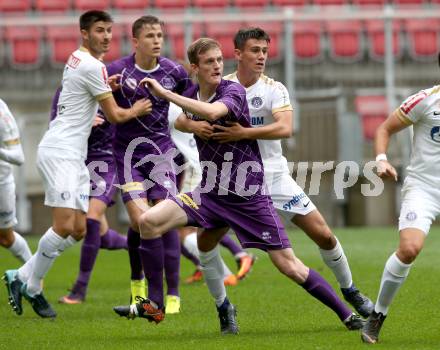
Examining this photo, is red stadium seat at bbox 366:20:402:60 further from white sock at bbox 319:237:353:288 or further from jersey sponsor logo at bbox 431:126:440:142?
jersey sponsor logo at bbox 431:126:440:142

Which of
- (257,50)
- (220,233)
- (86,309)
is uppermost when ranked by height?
(257,50)

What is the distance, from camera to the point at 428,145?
24.2ft

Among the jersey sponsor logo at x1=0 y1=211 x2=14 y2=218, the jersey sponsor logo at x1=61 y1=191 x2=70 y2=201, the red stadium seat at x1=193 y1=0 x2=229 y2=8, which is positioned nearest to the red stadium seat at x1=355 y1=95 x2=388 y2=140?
the red stadium seat at x1=193 y1=0 x2=229 y2=8

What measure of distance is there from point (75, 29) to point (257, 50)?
11007mm

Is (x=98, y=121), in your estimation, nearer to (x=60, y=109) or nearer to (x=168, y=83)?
(x=60, y=109)

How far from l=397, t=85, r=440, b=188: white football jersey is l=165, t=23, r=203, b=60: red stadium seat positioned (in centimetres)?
1122

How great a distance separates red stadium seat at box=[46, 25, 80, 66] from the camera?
18.9m

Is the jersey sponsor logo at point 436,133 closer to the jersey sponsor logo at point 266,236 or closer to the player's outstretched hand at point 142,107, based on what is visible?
the jersey sponsor logo at point 266,236

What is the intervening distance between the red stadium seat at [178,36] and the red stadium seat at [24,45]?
222 cm

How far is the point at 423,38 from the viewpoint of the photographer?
1934 centimetres

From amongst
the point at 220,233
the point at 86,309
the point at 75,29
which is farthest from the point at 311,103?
the point at 220,233

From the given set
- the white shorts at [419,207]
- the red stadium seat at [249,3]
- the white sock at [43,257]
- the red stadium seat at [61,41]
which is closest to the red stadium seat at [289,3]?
the red stadium seat at [249,3]

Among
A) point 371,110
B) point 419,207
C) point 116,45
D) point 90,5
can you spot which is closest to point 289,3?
point 371,110

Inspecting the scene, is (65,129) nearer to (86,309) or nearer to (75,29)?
(86,309)
